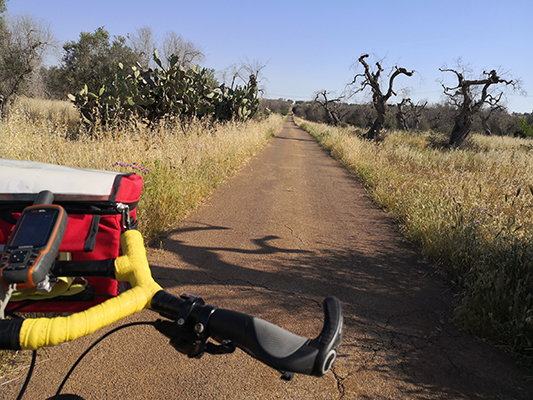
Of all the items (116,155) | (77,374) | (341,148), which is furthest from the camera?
(341,148)

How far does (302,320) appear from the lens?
9.90ft

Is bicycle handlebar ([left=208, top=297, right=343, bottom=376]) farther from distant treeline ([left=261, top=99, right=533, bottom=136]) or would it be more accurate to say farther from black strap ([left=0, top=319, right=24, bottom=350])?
distant treeline ([left=261, top=99, right=533, bottom=136])

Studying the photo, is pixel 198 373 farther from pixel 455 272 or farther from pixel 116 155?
pixel 116 155

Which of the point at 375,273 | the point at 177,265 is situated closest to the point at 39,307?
the point at 177,265

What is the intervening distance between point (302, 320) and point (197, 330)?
2224 mm

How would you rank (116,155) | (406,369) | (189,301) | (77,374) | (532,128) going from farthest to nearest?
1. (532,128)
2. (116,155)
3. (406,369)
4. (77,374)
5. (189,301)

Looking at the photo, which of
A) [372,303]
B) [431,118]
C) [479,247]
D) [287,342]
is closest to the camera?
[287,342]

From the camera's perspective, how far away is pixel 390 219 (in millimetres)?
6270

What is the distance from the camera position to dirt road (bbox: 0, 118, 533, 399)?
225cm

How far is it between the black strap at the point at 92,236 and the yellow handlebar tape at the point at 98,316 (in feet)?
1.34

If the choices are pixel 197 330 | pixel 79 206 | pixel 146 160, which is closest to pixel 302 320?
pixel 79 206

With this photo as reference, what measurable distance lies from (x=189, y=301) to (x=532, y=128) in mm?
44944

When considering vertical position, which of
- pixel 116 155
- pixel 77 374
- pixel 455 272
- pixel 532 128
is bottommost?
pixel 77 374

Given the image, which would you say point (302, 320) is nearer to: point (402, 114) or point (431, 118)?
point (402, 114)
